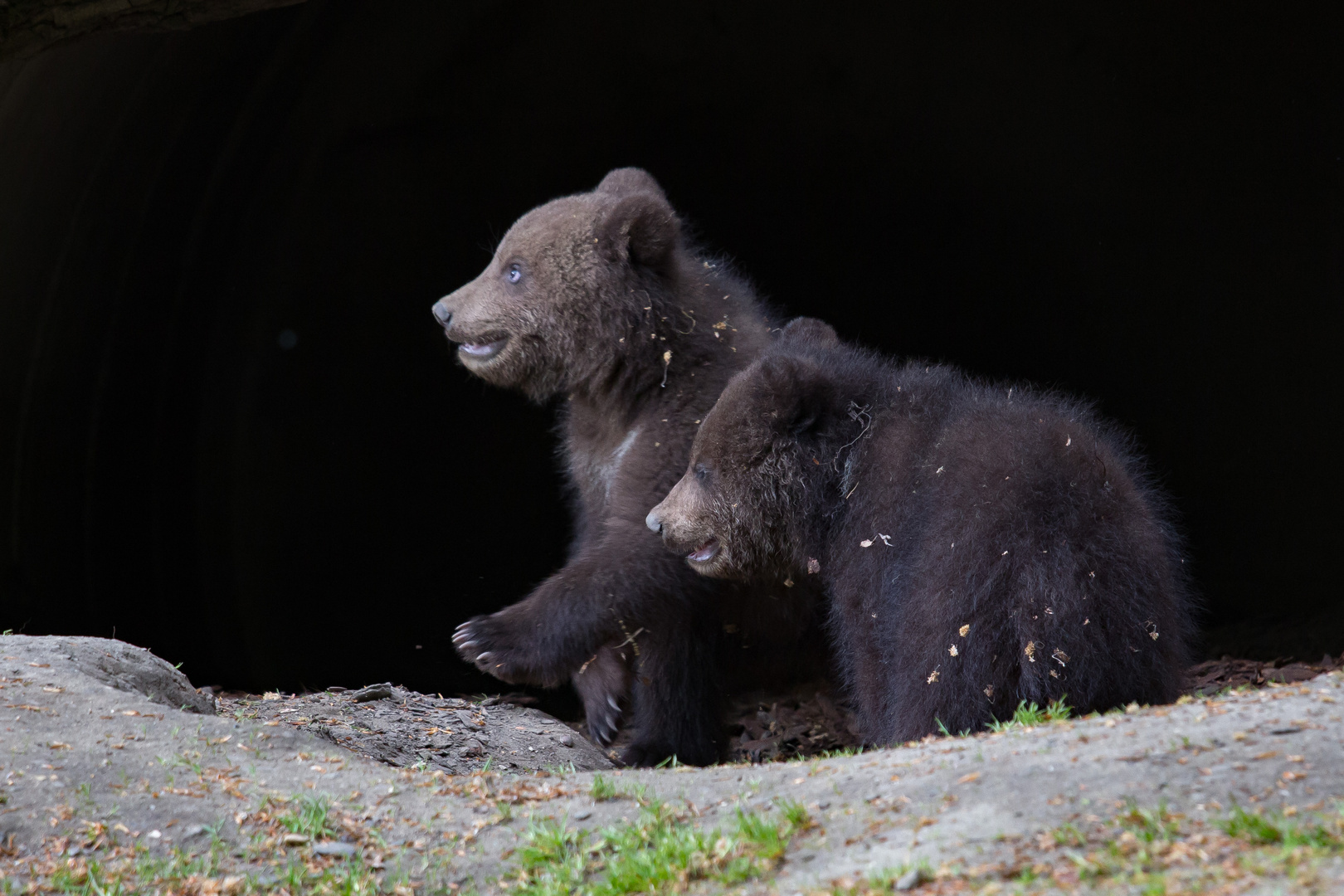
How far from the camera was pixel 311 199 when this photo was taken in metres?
9.65

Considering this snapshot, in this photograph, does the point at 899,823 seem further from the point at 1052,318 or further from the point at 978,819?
the point at 1052,318

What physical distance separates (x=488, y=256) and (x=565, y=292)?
13.5 ft

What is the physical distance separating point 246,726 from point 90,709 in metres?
0.56

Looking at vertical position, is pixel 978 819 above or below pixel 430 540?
above

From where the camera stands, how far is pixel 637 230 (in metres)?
6.32

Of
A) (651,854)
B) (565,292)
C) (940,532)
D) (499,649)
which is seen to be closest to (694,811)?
(651,854)

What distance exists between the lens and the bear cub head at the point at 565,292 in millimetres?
6328

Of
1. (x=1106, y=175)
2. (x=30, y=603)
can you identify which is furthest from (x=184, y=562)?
(x=1106, y=175)

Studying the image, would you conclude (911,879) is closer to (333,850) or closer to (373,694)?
(333,850)

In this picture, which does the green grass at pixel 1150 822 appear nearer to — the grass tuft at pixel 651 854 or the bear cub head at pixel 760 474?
the grass tuft at pixel 651 854

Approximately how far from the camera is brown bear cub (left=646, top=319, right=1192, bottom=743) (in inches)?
169

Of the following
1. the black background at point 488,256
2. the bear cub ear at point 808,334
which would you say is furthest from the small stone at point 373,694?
the bear cub ear at point 808,334

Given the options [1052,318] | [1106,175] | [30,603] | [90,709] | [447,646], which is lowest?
[447,646]

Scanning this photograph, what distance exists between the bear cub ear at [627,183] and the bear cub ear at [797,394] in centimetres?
199
